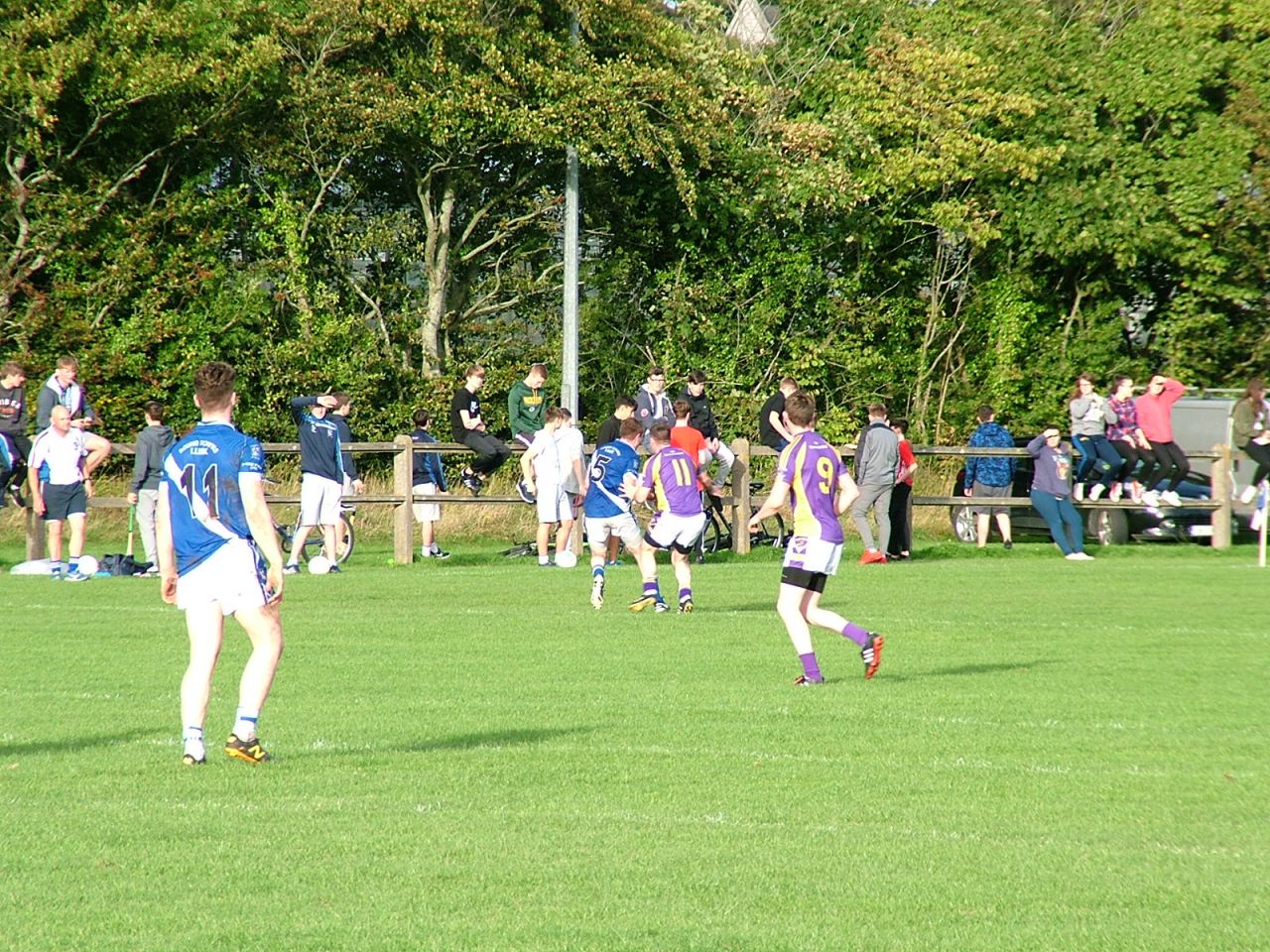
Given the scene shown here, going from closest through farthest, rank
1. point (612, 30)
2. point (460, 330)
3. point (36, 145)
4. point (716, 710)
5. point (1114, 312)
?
point (716, 710) → point (36, 145) → point (612, 30) → point (460, 330) → point (1114, 312)

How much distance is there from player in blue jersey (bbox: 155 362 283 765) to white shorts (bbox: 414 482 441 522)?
48.3ft

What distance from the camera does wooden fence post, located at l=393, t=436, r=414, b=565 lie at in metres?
22.3

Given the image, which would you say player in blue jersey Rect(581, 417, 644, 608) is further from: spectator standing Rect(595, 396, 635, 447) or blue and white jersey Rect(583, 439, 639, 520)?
spectator standing Rect(595, 396, 635, 447)

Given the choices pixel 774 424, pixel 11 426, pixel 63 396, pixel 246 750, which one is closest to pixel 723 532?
pixel 774 424

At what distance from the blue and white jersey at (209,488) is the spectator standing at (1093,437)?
17937 millimetres

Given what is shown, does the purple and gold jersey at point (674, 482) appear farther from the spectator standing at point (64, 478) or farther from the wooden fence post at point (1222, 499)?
the wooden fence post at point (1222, 499)

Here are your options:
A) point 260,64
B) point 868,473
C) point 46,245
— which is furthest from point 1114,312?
point 46,245

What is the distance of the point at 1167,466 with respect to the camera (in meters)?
24.1

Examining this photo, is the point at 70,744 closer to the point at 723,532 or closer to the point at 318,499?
the point at 318,499

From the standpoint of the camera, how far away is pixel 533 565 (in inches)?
854

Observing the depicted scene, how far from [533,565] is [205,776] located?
13912 mm

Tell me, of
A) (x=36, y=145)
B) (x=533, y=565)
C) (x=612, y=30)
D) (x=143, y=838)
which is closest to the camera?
(x=143, y=838)

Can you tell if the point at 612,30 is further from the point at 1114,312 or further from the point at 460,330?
the point at 1114,312

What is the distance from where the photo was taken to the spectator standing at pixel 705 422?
21953 mm
